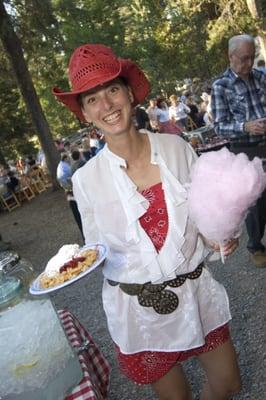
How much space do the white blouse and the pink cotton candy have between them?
14 cm

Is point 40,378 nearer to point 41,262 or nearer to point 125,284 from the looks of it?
point 125,284

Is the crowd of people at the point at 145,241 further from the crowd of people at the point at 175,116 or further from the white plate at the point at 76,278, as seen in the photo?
the crowd of people at the point at 175,116

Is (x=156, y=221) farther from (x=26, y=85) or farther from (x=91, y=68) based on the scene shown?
(x=26, y=85)

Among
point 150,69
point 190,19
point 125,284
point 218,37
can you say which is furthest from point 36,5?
point 150,69

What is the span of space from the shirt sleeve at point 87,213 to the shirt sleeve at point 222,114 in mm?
2089

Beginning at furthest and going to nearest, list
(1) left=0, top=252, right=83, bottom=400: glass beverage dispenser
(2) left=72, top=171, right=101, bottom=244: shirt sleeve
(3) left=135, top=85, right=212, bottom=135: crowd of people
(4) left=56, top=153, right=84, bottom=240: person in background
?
(3) left=135, top=85, right=212, bottom=135: crowd of people → (4) left=56, top=153, right=84, bottom=240: person in background → (2) left=72, top=171, right=101, bottom=244: shirt sleeve → (1) left=0, top=252, right=83, bottom=400: glass beverage dispenser

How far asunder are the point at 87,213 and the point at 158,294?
0.45 meters

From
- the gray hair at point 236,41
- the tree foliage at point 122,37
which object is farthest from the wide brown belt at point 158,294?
the tree foliage at point 122,37

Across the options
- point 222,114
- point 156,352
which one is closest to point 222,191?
point 156,352

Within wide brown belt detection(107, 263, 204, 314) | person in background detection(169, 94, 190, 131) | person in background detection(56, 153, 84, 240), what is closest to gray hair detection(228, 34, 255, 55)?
wide brown belt detection(107, 263, 204, 314)

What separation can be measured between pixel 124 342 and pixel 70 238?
663cm

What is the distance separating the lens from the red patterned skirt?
1.73 metres

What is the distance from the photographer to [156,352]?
70.7 inches

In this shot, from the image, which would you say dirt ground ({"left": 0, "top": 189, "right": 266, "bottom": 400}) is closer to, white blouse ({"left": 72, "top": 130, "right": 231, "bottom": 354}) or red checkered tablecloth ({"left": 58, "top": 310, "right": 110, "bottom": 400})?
red checkered tablecloth ({"left": 58, "top": 310, "right": 110, "bottom": 400})
